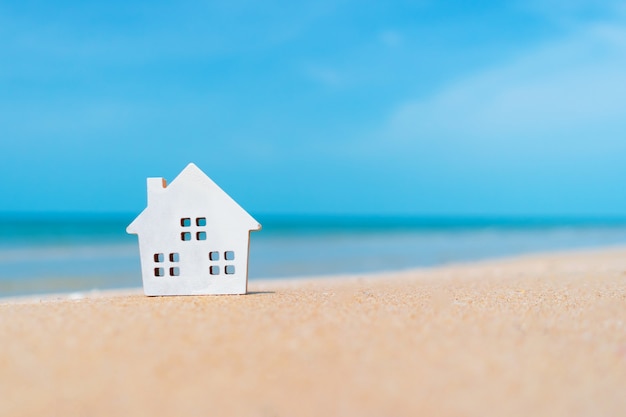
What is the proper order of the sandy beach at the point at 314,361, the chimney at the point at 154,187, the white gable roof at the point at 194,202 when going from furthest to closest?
the chimney at the point at 154,187 → the white gable roof at the point at 194,202 → the sandy beach at the point at 314,361

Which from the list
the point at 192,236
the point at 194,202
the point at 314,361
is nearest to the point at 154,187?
the point at 194,202

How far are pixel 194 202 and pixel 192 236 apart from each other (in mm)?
371

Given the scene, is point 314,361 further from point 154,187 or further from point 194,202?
point 154,187

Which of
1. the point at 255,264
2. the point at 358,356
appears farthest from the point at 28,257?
the point at 358,356

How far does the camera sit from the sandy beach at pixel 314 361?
3471 millimetres

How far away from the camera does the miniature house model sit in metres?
6.68

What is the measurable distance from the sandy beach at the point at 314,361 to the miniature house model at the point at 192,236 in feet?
3.44

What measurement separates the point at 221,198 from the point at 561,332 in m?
3.65

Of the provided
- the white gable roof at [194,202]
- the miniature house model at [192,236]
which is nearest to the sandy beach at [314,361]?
the miniature house model at [192,236]

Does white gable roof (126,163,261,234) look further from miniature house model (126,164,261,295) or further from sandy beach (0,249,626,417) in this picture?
sandy beach (0,249,626,417)

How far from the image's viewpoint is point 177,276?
677 cm

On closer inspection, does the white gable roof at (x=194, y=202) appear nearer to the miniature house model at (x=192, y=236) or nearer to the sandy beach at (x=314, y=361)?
the miniature house model at (x=192, y=236)

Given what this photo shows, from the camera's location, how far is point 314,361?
13.0ft

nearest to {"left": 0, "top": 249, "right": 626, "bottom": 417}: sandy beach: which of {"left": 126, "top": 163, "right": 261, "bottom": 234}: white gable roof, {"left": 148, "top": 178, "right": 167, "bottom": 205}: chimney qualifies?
{"left": 126, "top": 163, "right": 261, "bottom": 234}: white gable roof
